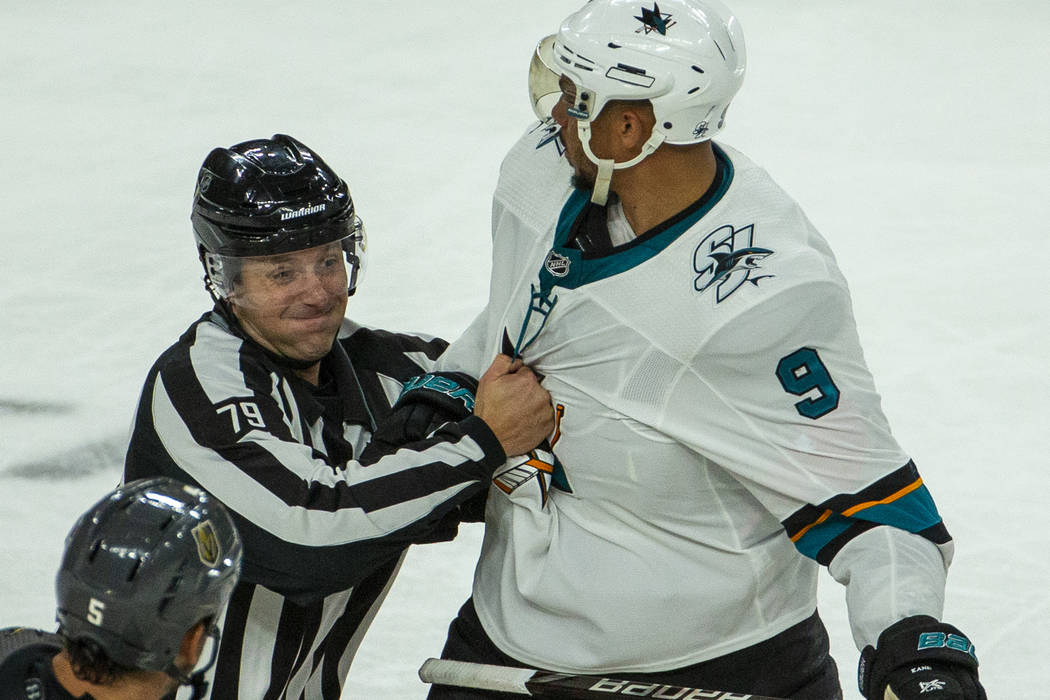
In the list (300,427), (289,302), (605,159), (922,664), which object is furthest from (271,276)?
(922,664)

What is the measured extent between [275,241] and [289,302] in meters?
0.10

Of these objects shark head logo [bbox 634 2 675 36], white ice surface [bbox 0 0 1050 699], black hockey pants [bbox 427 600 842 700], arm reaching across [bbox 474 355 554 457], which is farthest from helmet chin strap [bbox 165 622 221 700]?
white ice surface [bbox 0 0 1050 699]

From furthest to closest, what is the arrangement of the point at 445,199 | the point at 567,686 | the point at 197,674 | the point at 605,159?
the point at 445,199 < the point at 567,686 < the point at 605,159 < the point at 197,674

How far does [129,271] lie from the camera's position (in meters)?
5.04

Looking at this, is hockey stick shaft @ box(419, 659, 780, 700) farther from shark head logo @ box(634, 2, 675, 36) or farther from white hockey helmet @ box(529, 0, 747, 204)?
shark head logo @ box(634, 2, 675, 36)

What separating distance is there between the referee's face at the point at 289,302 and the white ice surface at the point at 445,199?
1.17 metres

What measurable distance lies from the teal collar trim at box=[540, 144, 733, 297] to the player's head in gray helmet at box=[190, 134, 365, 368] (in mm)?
411

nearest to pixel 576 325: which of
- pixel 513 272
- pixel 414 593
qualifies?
pixel 513 272

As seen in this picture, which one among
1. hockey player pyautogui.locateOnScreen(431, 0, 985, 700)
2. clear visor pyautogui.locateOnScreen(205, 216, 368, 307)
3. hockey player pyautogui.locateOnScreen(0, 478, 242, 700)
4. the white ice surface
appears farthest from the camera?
the white ice surface

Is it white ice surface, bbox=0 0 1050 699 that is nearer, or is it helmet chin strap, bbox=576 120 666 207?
helmet chin strap, bbox=576 120 666 207

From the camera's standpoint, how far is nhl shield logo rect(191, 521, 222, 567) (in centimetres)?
161

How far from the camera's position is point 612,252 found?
1.96 metres

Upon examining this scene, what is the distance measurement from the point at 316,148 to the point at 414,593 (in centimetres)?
312

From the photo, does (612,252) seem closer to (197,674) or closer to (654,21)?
(654,21)
